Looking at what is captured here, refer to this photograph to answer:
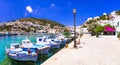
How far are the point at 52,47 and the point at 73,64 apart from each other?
76.6 feet

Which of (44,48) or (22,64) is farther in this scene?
(44,48)

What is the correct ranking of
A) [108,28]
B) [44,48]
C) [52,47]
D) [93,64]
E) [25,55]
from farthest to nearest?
[108,28] < [52,47] < [44,48] < [25,55] < [93,64]

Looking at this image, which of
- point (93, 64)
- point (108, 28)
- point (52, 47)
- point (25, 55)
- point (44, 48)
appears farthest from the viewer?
point (108, 28)

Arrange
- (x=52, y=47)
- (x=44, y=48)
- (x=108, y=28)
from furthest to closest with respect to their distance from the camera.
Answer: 1. (x=108, y=28)
2. (x=52, y=47)
3. (x=44, y=48)

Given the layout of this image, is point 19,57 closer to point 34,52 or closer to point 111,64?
point 34,52

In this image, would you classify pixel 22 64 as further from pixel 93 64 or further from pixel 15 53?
pixel 93 64

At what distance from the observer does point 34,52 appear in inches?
971

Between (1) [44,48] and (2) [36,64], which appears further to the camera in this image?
(1) [44,48]

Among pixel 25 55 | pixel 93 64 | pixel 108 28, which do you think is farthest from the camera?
pixel 108 28

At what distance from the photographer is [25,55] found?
76.3ft

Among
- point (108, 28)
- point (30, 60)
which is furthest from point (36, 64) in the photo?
point (108, 28)

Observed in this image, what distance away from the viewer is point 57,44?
41500 millimetres

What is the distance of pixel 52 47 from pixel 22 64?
1607 centimetres

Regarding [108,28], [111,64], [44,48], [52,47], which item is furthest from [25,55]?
[108,28]
